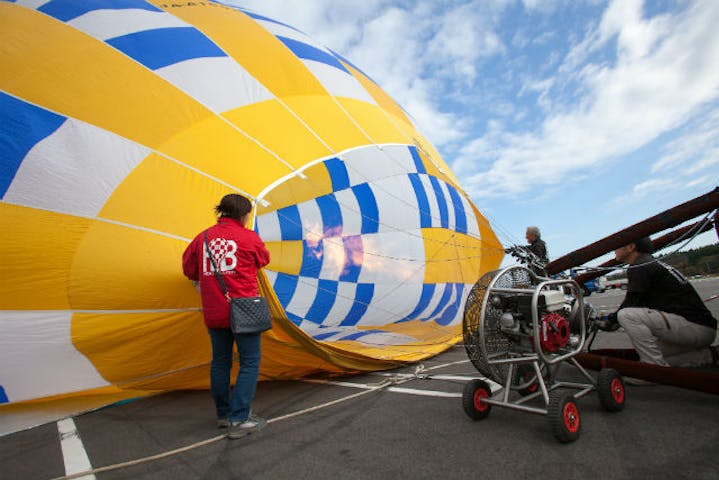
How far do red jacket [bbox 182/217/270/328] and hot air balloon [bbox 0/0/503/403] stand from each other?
0.42 meters

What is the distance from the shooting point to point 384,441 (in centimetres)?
228

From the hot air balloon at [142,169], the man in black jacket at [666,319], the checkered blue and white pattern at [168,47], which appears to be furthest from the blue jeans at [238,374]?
the man in black jacket at [666,319]

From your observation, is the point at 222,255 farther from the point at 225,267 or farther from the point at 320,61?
the point at 320,61

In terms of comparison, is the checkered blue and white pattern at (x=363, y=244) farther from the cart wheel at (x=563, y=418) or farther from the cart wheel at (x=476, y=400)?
the cart wheel at (x=563, y=418)

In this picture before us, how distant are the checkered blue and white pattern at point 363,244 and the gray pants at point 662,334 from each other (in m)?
2.46

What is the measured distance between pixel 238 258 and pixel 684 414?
269cm

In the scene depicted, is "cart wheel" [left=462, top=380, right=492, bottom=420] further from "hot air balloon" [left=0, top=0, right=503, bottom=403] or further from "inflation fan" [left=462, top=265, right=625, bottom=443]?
"hot air balloon" [left=0, top=0, right=503, bottom=403]

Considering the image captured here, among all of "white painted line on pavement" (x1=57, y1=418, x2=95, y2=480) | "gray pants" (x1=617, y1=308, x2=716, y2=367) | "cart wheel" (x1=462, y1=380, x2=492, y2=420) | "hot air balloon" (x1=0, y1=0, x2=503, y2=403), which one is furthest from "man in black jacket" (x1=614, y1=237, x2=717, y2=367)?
"white painted line on pavement" (x1=57, y1=418, x2=95, y2=480)

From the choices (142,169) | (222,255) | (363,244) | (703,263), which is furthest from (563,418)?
(703,263)

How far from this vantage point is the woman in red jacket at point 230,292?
104 inches

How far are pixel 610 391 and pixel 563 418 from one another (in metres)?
0.55

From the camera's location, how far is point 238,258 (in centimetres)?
267

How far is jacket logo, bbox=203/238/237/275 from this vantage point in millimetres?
2639

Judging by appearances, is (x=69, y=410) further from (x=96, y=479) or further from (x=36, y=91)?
(x=36, y=91)
